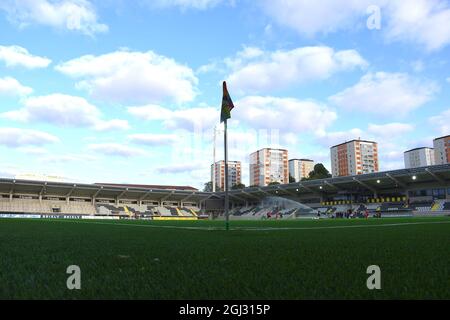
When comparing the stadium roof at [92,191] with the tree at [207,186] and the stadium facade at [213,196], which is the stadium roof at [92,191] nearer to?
the stadium facade at [213,196]

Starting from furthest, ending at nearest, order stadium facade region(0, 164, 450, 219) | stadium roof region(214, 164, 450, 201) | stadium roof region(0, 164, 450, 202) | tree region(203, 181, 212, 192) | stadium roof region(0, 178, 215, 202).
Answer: tree region(203, 181, 212, 192) < stadium roof region(0, 178, 215, 202) < stadium facade region(0, 164, 450, 219) < stadium roof region(0, 164, 450, 202) < stadium roof region(214, 164, 450, 201)

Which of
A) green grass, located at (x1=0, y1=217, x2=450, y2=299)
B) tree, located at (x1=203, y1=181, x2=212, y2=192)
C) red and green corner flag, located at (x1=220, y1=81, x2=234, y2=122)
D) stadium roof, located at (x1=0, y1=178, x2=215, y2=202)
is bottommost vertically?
green grass, located at (x1=0, y1=217, x2=450, y2=299)

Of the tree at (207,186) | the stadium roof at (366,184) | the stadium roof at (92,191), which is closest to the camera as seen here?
the stadium roof at (366,184)

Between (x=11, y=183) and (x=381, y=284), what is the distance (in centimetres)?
6727

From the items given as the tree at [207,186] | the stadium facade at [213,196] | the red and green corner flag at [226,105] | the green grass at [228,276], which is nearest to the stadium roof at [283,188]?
the stadium facade at [213,196]

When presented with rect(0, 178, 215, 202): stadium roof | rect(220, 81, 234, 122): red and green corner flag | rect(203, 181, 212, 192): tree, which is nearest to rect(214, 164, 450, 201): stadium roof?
rect(0, 178, 215, 202): stadium roof

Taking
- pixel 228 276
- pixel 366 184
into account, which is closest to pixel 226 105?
pixel 228 276

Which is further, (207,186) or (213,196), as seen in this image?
(207,186)

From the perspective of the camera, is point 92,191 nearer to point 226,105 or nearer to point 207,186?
point 207,186

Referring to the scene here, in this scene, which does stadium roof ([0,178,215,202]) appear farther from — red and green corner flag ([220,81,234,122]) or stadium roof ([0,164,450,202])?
red and green corner flag ([220,81,234,122])

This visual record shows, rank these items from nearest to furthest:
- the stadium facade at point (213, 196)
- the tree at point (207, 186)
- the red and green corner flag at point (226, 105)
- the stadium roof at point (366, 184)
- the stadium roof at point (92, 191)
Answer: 1. the red and green corner flag at point (226, 105)
2. the stadium roof at point (366, 184)
3. the stadium facade at point (213, 196)
4. the stadium roof at point (92, 191)
5. the tree at point (207, 186)

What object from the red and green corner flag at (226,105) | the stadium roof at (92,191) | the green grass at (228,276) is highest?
the stadium roof at (92,191)

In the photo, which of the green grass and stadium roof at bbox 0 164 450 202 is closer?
the green grass
